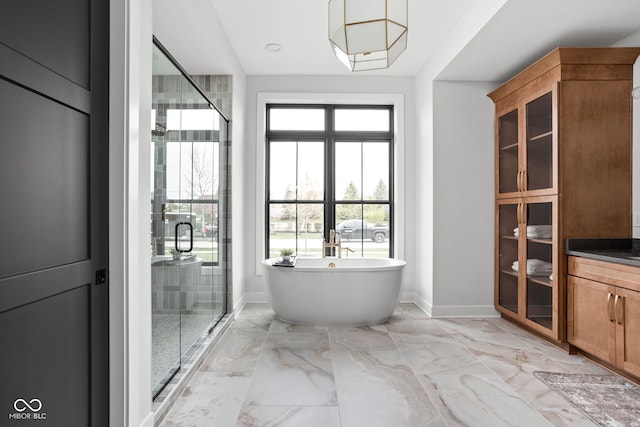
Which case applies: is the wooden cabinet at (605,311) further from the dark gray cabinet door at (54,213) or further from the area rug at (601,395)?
the dark gray cabinet door at (54,213)

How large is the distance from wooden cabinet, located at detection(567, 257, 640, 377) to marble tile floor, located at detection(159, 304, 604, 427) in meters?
0.20

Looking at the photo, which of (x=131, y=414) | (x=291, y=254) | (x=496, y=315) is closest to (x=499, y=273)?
(x=496, y=315)

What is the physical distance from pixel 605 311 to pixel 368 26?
2.39 m

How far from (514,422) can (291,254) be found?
108 inches

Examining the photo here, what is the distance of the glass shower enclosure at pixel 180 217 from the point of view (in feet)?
7.34

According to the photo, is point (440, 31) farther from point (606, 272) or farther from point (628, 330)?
point (628, 330)

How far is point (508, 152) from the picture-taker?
3.89 meters

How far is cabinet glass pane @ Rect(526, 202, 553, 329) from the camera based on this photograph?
127 inches

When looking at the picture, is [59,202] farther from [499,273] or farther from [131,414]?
[499,273]

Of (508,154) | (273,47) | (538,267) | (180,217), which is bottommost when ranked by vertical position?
(538,267)

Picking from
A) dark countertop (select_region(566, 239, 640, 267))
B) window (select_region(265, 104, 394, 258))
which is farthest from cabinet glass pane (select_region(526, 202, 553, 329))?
window (select_region(265, 104, 394, 258))

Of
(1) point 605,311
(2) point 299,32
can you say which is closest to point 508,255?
(1) point 605,311

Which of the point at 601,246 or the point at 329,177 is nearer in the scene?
the point at 601,246

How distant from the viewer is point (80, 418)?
1475mm
